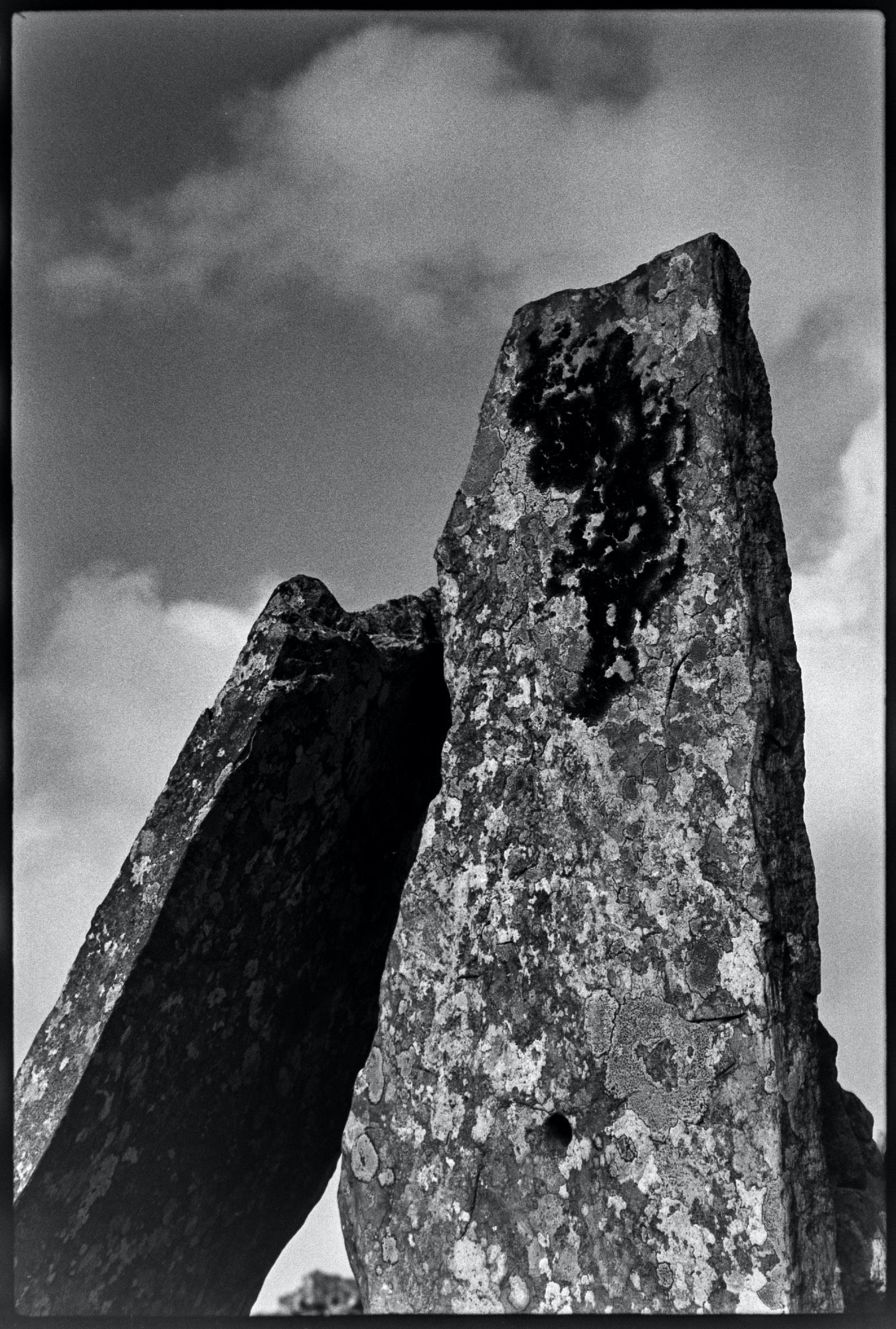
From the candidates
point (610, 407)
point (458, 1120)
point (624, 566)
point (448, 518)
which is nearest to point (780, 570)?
point (624, 566)

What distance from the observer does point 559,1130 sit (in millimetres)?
3973

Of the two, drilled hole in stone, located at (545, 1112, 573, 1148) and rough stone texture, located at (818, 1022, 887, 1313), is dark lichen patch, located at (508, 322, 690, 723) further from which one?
rough stone texture, located at (818, 1022, 887, 1313)

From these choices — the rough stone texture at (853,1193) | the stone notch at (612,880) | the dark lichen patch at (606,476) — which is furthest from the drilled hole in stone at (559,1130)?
the dark lichen patch at (606,476)

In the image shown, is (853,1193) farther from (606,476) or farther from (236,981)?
(606,476)

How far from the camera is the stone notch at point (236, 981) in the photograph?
14.2ft

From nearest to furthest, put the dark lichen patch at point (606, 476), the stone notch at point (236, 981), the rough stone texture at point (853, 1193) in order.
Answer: the rough stone texture at point (853, 1193), the dark lichen patch at point (606, 476), the stone notch at point (236, 981)

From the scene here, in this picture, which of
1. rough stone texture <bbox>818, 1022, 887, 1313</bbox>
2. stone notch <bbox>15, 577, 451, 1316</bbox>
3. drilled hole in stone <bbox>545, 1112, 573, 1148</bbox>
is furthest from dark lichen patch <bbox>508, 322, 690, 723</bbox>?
rough stone texture <bbox>818, 1022, 887, 1313</bbox>

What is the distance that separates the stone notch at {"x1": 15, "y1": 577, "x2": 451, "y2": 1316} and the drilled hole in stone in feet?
4.03

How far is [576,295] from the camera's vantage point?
4.48 meters

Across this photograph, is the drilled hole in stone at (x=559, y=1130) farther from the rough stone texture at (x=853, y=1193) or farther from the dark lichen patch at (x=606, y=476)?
the dark lichen patch at (x=606, y=476)

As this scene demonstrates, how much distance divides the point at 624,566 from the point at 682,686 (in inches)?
16.9

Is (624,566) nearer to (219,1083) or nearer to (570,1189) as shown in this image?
(570,1189)

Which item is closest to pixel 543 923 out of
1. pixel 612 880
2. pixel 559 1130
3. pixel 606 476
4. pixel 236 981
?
pixel 612 880

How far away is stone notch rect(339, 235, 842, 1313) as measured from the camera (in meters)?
3.71
